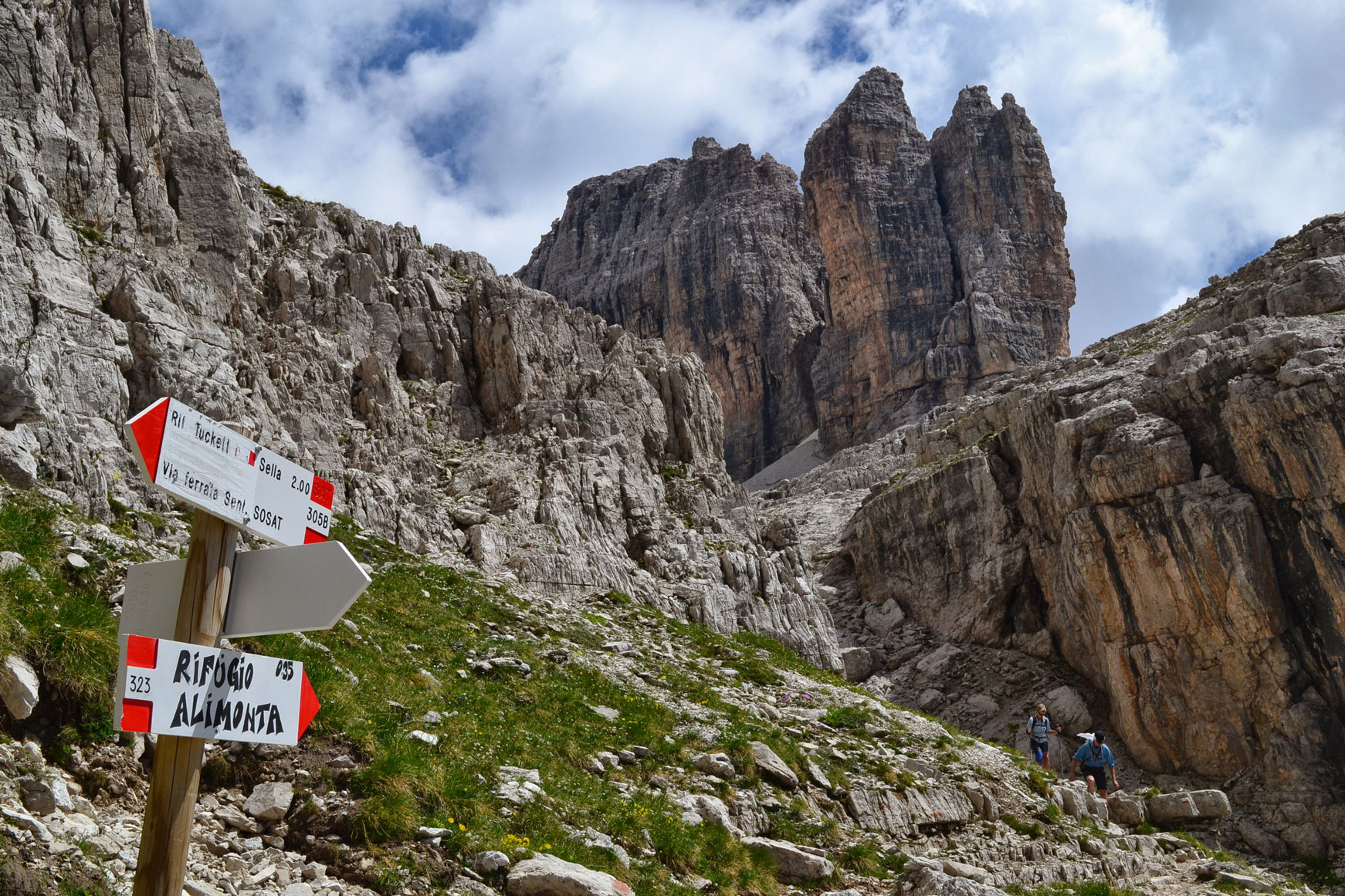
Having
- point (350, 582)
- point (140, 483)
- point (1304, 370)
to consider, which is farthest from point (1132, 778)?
point (350, 582)

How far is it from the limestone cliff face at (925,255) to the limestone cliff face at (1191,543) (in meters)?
52.0

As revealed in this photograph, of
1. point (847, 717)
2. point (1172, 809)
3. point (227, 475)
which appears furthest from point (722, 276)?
point (227, 475)

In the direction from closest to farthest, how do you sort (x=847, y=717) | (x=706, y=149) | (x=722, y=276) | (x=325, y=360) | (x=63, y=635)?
(x=63, y=635)
(x=847, y=717)
(x=325, y=360)
(x=722, y=276)
(x=706, y=149)

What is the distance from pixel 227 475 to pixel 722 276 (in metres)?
124

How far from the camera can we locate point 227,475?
5.65 m

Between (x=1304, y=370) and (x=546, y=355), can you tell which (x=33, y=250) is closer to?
(x=546, y=355)

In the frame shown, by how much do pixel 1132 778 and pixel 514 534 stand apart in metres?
28.4

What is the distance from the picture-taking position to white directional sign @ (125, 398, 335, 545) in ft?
17.1

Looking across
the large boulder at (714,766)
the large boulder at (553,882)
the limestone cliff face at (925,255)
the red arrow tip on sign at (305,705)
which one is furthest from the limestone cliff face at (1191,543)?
the limestone cliff face at (925,255)

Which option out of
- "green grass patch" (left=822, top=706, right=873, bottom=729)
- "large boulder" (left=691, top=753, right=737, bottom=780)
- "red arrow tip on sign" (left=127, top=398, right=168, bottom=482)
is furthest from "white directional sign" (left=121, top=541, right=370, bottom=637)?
"green grass patch" (left=822, top=706, right=873, bottom=729)

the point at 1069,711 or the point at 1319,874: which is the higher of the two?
the point at 1069,711

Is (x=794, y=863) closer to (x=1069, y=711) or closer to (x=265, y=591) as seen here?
(x=265, y=591)

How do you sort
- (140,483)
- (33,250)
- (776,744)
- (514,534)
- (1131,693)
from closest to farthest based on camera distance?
(776,744)
(140,483)
(33,250)
(514,534)
(1131,693)

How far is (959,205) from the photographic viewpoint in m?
115
